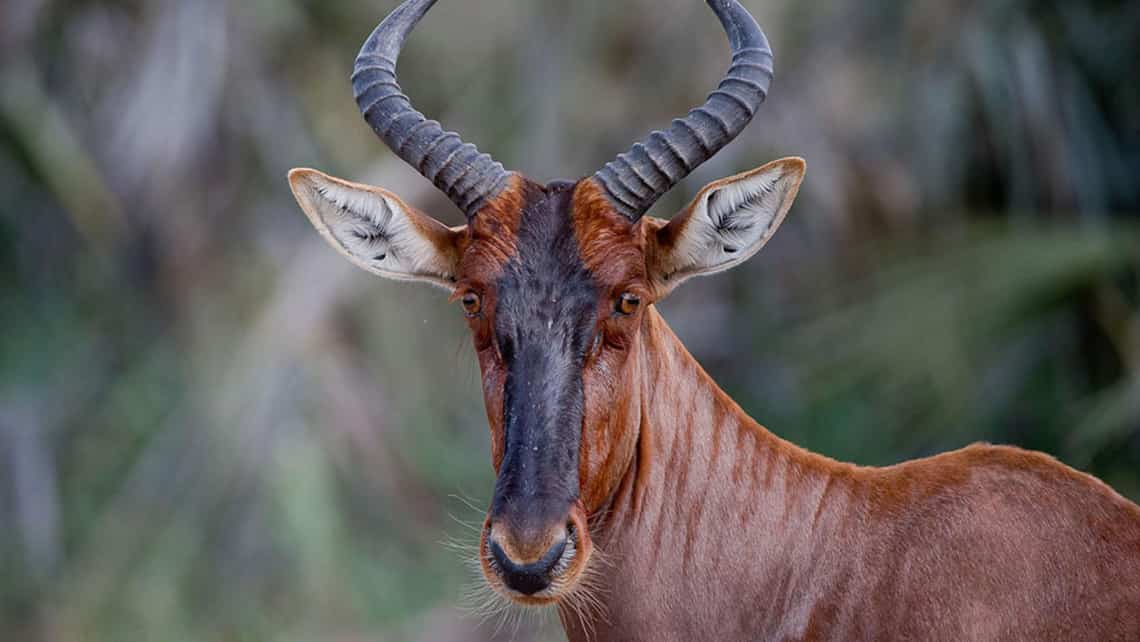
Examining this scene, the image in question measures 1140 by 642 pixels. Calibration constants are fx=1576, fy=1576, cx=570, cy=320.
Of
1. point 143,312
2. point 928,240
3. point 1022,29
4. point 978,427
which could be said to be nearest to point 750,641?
point 978,427

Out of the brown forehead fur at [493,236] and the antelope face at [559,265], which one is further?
the brown forehead fur at [493,236]

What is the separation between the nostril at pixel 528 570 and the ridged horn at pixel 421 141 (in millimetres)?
1275

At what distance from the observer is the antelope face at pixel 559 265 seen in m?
4.93

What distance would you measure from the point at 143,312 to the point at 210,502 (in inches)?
105

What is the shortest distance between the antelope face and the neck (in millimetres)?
130

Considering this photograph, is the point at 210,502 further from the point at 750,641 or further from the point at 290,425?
the point at 750,641

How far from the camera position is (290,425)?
16.3 meters

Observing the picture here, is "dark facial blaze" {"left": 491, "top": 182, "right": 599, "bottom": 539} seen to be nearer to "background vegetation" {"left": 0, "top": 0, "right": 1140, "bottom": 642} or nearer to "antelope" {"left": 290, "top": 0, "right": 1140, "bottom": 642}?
"antelope" {"left": 290, "top": 0, "right": 1140, "bottom": 642}

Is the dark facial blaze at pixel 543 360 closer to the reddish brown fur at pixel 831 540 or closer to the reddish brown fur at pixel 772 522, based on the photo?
the reddish brown fur at pixel 772 522

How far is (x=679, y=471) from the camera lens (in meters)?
5.58

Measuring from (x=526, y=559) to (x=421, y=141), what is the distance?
62.9 inches

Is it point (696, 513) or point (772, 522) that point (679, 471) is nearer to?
point (696, 513)

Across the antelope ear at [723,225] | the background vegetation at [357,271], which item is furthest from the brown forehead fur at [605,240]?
the background vegetation at [357,271]

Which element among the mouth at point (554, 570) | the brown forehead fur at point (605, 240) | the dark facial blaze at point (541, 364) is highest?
the brown forehead fur at point (605, 240)
